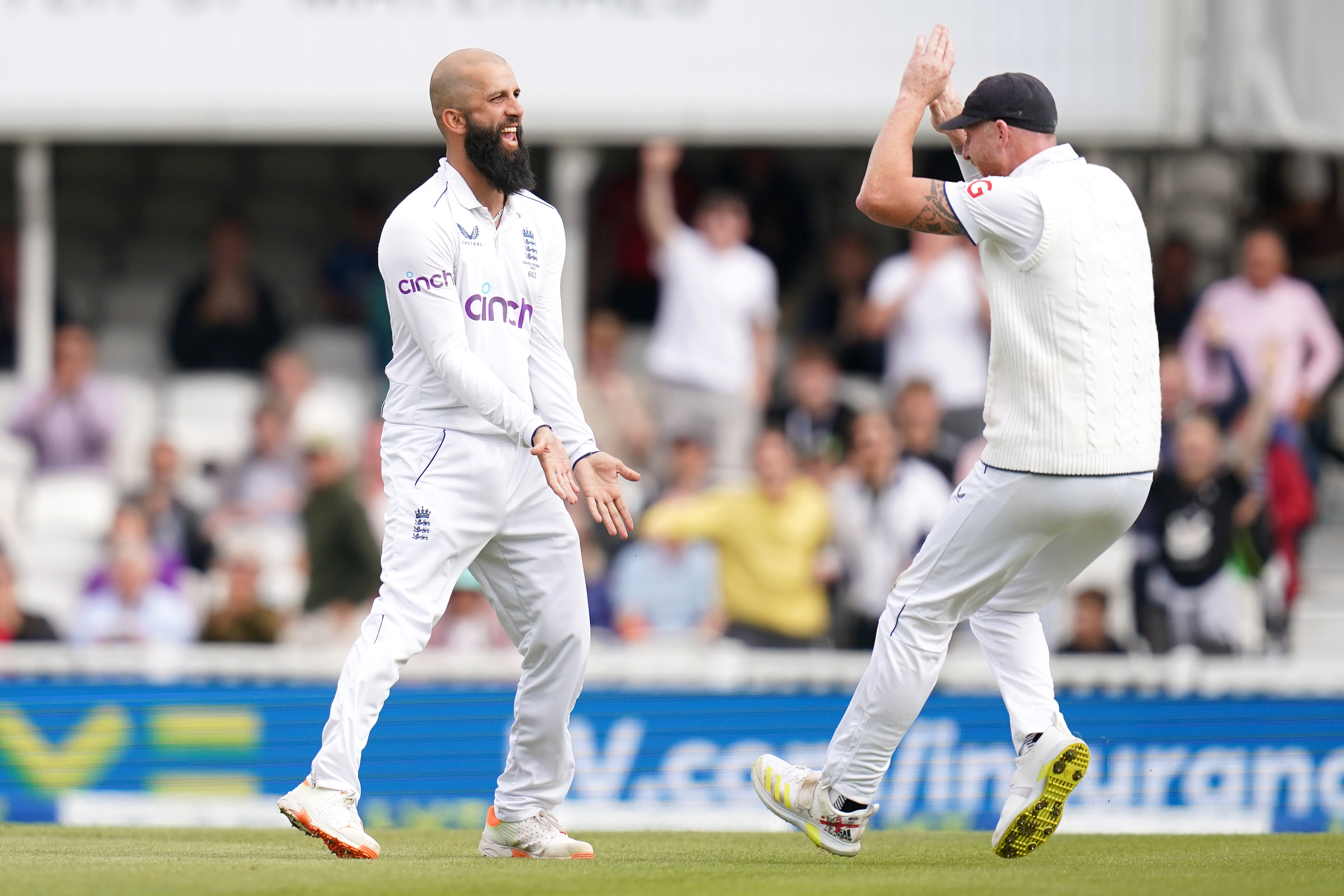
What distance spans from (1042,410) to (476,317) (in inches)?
64.2

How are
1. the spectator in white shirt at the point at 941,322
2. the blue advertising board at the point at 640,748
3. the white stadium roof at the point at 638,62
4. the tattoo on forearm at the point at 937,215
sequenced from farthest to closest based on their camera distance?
the white stadium roof at the point at 638,62 < the spectator in white shirt at the point at 941,322 < the blue advertising board at the point at 640,748 < the tattoo on forearm at the point at 937,215

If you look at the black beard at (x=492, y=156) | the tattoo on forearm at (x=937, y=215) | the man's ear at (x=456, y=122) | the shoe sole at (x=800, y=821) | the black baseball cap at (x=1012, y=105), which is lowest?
the shoe sole at (x=800, y=821)

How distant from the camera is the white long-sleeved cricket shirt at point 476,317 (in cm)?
553

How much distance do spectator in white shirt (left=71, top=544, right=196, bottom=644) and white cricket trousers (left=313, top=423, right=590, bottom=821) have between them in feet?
16.3

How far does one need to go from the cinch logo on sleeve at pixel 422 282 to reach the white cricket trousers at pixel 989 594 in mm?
1549

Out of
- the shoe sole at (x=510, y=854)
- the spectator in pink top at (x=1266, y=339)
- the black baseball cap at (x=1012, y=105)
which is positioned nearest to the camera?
the black baseball cap at (x=1012, y=105)

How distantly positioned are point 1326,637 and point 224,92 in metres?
7.66

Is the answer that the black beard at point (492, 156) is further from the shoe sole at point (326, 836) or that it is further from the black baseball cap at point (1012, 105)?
the shoe sole at point (326, 836)

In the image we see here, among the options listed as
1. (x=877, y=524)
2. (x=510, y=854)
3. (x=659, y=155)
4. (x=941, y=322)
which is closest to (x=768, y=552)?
(x=877, y=524)

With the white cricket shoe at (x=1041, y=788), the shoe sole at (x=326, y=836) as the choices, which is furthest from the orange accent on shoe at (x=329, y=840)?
the white cricket shoe at (x=1041, y=788)

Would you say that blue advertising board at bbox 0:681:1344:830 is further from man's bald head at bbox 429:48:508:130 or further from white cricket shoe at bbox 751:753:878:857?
man's bald head at bbox 429:48:508:130

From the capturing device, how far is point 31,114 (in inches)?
501

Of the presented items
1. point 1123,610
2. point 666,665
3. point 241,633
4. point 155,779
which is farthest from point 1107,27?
point 155,779

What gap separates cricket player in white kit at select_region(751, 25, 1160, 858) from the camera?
17.5ft
